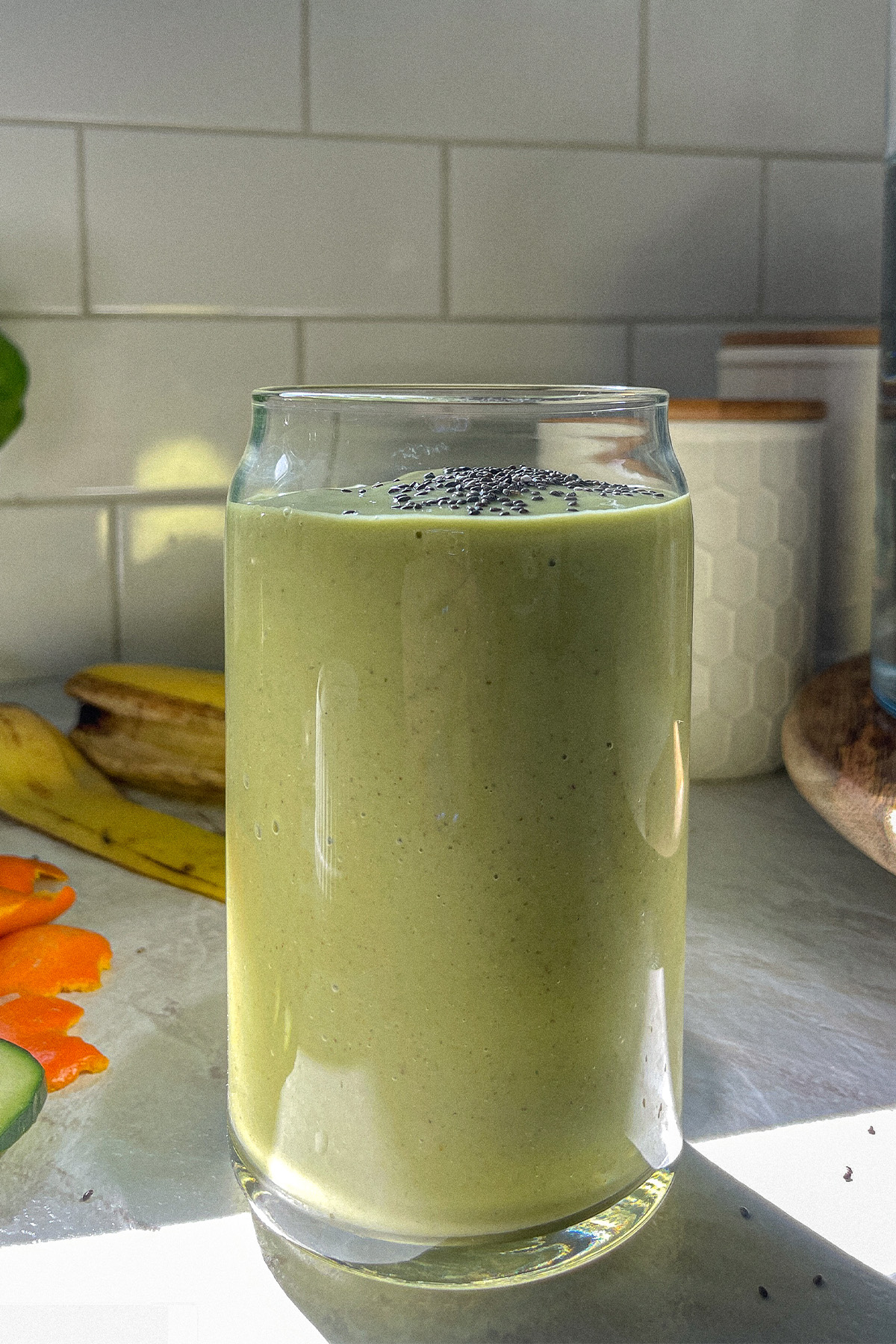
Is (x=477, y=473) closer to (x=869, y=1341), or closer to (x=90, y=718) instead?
(x=869, y=1341)

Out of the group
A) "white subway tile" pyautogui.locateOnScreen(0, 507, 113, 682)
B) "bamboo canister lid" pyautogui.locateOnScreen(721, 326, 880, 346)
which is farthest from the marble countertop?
"bamboo canister lid" pyautogui.locateOnScreen(721, 326, 880, 346)

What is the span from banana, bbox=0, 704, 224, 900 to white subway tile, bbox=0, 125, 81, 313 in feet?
0.90

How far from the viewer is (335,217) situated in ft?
2.70

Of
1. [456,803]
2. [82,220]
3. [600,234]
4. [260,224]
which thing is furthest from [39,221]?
[456,803]

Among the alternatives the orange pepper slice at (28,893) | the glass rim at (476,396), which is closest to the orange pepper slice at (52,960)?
the orange pepper slice at (28,893)

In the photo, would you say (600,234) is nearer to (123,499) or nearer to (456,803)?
(123,499)

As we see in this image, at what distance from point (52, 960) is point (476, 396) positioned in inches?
13.2

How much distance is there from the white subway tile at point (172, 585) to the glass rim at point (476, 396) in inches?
21.3

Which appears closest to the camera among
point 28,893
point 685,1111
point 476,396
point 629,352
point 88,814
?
point 476,396

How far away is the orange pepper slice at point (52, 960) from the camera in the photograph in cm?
51

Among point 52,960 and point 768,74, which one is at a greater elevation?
point 768,74

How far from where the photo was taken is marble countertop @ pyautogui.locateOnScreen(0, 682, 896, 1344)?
0.33m

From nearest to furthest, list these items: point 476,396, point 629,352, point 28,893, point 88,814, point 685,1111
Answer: point 476,396 < point 685,1111 < point 28,893 < point 88,814 < point 629,352

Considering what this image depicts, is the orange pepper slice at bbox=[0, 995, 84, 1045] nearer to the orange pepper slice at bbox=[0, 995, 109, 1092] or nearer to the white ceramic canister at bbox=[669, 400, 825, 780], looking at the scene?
the orange pepper slice at bbox=[0, 995, 109, 1092]
